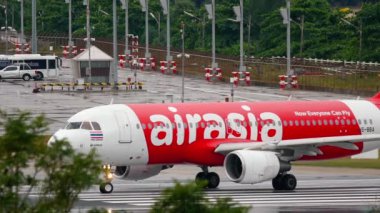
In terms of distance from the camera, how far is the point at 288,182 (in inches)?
1908

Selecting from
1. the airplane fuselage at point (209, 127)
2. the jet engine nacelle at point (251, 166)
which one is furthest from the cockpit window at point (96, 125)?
the jet engine nacelle at point (251, 166)

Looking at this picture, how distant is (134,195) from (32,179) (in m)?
26.2

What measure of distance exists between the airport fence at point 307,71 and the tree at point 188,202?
81.4m

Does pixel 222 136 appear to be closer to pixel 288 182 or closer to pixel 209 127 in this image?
pixel 209 127

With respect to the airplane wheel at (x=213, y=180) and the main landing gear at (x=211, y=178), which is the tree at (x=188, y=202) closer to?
the main landing gear at (x=211, y=178)

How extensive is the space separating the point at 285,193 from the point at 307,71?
68.9 meters

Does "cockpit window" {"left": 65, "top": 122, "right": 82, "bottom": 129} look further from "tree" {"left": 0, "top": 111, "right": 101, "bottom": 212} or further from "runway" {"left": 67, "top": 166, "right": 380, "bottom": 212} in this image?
"tree" {"left": 0, "top": 111, "right": 101, "bottom": 212}

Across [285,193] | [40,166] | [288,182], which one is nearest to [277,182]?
[288,182]

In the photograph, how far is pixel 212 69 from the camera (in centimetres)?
11906

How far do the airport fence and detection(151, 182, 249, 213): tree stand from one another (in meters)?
81.4

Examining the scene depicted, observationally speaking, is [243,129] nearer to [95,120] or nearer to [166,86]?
[95,120]

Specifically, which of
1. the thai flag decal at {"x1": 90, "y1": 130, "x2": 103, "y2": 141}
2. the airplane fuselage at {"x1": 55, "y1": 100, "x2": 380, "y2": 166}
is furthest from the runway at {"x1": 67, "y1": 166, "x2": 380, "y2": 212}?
the thai flag decal at {"x1": 90, "y1": 130, "x2": 103, "y2": 141}

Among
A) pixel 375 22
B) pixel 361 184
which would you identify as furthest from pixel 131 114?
pixel 375 22

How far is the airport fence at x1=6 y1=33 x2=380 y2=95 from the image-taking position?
107m
